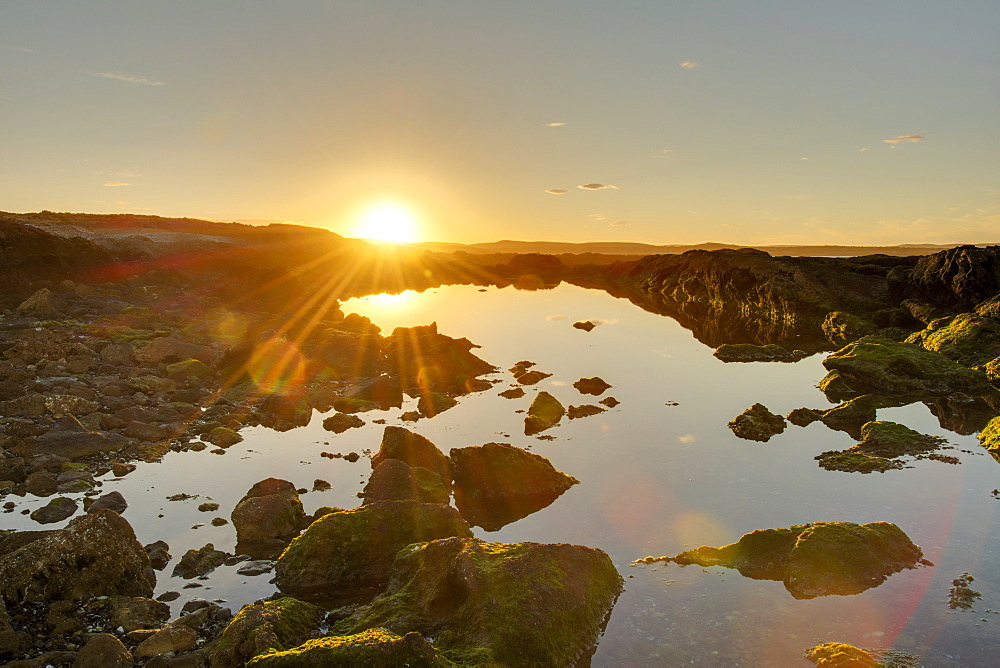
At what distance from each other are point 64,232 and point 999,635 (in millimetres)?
80423

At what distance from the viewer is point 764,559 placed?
523 inches

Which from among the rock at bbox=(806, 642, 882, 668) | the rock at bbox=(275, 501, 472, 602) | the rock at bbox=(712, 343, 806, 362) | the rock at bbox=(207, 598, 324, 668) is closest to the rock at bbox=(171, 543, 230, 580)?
the rock at bbox=(275, 501, 472, 602)

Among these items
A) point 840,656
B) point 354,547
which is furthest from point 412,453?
point 840,656

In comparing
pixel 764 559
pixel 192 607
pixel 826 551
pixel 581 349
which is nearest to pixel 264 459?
pixel 192 607

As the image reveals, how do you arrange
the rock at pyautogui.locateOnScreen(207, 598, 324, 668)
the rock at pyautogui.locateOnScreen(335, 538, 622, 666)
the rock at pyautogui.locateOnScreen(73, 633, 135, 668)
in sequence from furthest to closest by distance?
the rock at pyautogui.locateOnScreen(335, 538, 622, 666) < the rock at pyautogui.locateOnScreen(207, 598, 324, 668) < the rock at pyautogui.locateOnScreen(73, 633, 135, 668)

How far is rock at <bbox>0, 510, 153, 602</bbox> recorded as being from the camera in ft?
35.5

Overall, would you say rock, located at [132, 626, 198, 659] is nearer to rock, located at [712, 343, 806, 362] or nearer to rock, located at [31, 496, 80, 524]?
rock, located at [31, 496, 80, 524]

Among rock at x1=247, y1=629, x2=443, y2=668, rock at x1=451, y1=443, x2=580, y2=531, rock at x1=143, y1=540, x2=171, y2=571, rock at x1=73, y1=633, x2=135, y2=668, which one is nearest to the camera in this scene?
rock at x1=247, y1=629, x2=443, y2=668

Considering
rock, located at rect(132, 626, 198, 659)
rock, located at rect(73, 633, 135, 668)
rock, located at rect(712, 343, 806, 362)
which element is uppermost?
rock, located at rect(712, 343, 806, 362)

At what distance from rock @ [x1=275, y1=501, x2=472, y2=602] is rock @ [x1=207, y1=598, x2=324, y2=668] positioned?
141cm

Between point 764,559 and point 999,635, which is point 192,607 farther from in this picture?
point 999,635

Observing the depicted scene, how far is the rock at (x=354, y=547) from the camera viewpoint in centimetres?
1256

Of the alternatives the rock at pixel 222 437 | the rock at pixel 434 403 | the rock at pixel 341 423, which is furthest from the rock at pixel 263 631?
the rock at pixel 434 403

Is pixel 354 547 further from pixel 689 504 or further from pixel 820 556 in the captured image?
pixel 820 556
